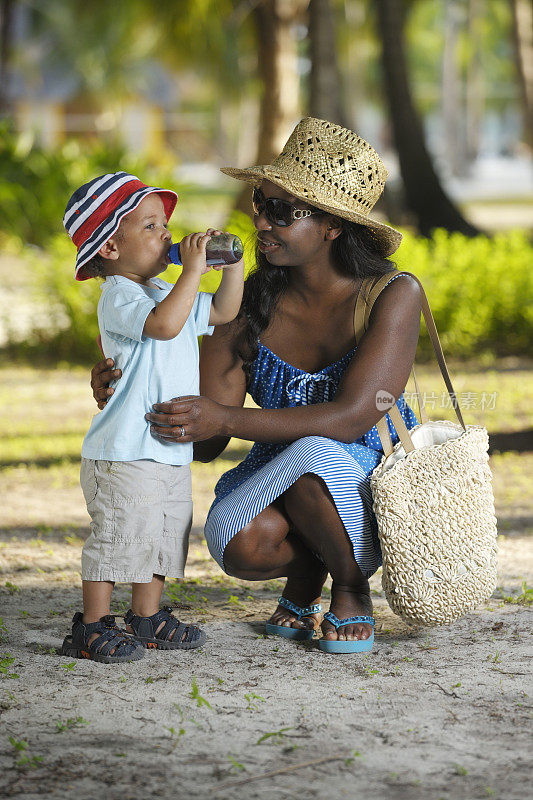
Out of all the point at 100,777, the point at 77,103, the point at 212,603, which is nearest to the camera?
the point at 100,777

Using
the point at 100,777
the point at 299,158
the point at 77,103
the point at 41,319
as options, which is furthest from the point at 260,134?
the point at 77,103

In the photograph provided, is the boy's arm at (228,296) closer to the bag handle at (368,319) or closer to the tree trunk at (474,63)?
the bag handle at (368,319)

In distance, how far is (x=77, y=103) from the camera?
201 ft

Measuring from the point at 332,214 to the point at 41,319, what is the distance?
756 cm

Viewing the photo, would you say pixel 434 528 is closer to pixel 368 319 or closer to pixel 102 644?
pixel 368 319

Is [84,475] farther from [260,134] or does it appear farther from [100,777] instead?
[260,134]

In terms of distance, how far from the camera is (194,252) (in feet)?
10.3

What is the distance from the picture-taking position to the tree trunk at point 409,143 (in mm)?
14430

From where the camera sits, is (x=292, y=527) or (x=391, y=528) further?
(x=292, y=527)

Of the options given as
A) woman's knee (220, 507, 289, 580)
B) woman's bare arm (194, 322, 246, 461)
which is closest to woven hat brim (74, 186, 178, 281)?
woman's bare arm (194, 322, 246, 461)

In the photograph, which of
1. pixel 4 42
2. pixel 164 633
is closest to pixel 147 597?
pixel 164 633

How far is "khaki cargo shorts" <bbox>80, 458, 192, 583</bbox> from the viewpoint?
3252 millimetres

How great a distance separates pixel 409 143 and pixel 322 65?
2.59 meters

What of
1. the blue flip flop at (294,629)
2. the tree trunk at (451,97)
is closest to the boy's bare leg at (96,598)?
the blue flip flop at (294,629)
